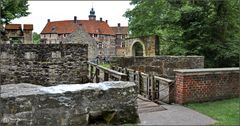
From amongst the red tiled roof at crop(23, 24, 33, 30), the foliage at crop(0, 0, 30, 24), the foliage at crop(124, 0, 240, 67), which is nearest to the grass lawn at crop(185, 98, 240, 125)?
the foliage at crop(124, 0, 240, 67)

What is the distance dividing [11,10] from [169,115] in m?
17.0

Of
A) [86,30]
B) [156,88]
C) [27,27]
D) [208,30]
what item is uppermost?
[86,30]

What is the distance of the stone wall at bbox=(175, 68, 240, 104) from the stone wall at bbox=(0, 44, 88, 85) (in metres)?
6.00

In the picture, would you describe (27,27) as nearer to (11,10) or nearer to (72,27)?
(11,10)

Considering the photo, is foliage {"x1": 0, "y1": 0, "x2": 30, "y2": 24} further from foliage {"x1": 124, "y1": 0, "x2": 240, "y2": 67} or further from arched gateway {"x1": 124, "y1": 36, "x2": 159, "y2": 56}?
foliage {"x1": 124, "y1": 0, "x2": 240, "y2": 67}

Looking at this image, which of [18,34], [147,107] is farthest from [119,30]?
[147,107]

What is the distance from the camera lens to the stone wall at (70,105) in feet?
25.4

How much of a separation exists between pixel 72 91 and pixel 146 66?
32.7 feet

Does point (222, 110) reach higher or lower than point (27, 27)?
lower

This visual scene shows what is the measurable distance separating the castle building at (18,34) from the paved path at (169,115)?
34.1 ft

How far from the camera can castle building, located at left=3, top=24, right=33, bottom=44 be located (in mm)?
19188

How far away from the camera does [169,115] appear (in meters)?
9.34

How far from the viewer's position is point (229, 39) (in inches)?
775

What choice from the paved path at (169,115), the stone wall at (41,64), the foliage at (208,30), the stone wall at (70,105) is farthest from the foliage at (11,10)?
the stone wall at (70,105)
